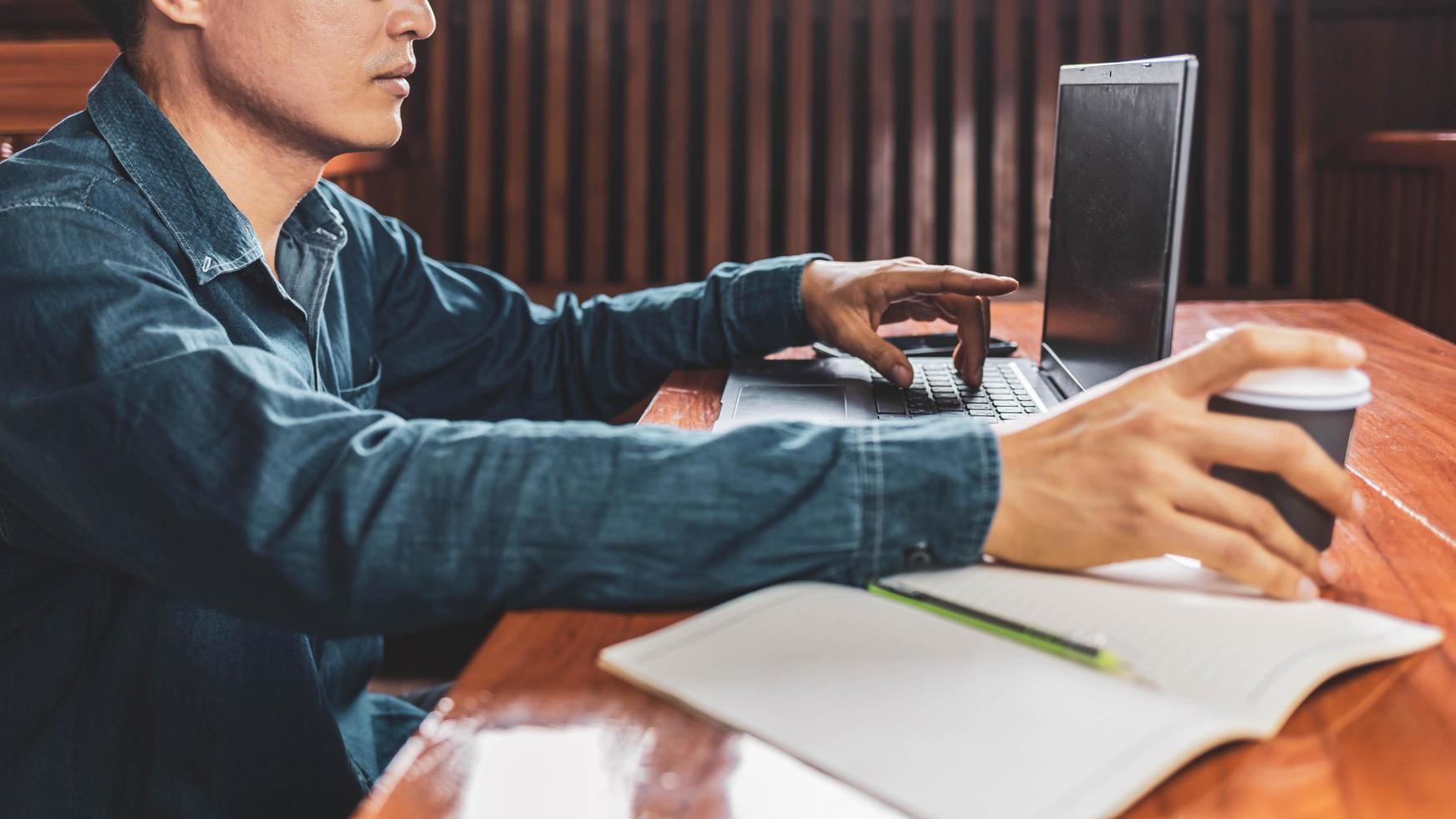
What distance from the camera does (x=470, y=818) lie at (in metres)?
0.47

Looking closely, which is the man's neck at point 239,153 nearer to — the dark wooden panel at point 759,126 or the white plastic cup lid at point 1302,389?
the white plastic cup lid at point 1302,389

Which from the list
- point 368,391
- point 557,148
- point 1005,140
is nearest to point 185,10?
point 368,391

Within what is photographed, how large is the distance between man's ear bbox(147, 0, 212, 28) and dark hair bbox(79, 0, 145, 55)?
3 centimetres

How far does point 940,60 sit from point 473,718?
2.28 meters

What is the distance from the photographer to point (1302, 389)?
0.65 meters

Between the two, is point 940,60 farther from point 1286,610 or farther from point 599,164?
point 1286,610

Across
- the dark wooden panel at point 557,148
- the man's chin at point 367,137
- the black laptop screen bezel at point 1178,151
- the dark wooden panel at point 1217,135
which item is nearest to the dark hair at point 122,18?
the man's chin at point 367,137

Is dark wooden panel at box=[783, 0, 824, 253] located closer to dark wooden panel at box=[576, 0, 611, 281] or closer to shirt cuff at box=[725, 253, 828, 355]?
dark wooden panel at box=[576, 0, 611, 281]

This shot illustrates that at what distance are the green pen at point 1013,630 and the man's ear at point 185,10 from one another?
724mm

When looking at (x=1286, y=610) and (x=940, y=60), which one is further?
(x=940, y=60)

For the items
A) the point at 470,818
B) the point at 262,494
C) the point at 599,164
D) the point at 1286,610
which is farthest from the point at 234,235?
the point at 599,164

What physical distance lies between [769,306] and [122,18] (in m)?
0.63

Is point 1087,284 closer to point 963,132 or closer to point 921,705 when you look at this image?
point 921,705

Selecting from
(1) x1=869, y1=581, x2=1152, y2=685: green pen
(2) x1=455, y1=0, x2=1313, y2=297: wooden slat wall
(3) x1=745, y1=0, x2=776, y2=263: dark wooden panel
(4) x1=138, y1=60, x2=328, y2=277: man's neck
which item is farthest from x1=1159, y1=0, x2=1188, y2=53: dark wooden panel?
(1) x1=869, y1=581, x2=1152, y2=685: green pen
